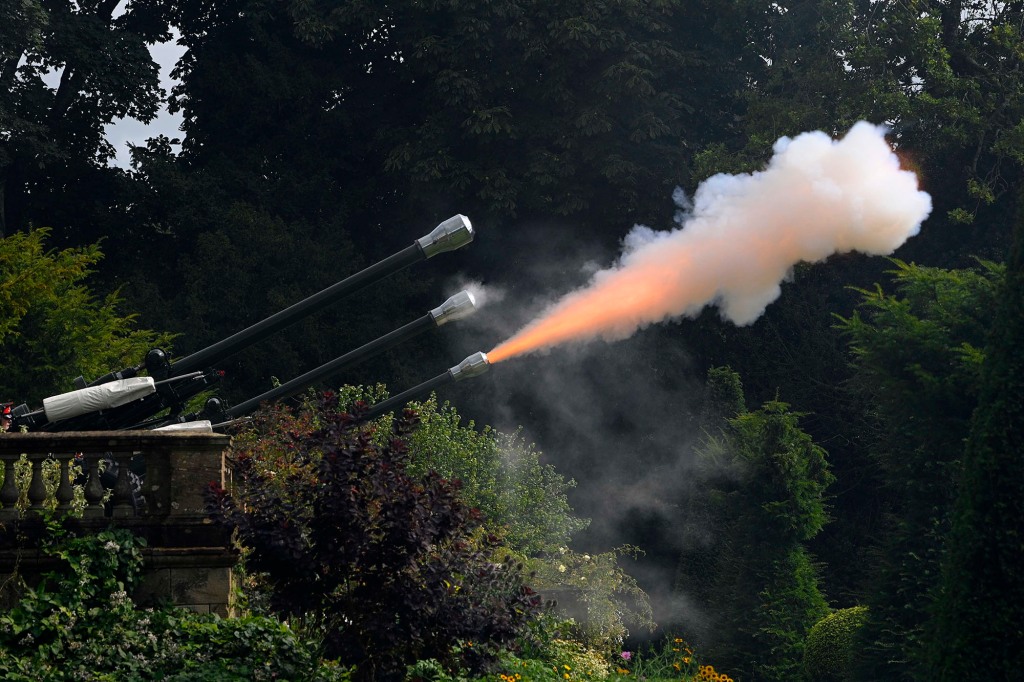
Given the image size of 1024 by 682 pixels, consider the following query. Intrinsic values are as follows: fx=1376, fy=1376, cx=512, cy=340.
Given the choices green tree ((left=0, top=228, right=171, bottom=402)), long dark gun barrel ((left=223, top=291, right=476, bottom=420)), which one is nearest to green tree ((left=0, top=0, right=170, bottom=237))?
green tree ((left=0, top=228, right=171, bottom=402))

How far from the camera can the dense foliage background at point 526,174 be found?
3066cm

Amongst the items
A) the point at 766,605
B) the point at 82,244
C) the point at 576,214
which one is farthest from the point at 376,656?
the point at 82,244

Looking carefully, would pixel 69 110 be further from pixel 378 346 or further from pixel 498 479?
pixel 378 346

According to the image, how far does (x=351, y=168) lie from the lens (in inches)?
1423

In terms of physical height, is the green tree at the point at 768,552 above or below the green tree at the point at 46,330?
below

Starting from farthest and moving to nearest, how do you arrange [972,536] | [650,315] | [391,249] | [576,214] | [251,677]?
[391,249] → [576,214] → [650,315] → [972,536] → [251,677]

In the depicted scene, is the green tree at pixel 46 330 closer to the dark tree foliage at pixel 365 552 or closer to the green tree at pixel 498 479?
the green tree at pixel 498 479

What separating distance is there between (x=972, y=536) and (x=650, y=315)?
6.48 meters

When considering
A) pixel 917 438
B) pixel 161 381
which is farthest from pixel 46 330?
pixel 917 438

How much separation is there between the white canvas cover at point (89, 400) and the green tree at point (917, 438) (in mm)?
10718

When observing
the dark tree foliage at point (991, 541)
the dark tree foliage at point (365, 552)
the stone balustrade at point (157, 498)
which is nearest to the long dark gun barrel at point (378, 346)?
the dark tree foliage at point (365, 552)

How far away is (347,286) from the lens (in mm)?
14492

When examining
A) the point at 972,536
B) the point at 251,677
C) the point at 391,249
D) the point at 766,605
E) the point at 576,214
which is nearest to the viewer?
the point at 251,677

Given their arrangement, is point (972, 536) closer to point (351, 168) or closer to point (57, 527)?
point (57, 527)
